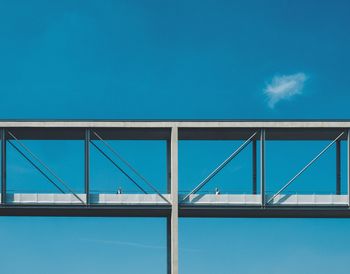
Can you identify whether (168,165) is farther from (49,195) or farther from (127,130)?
(49,195)

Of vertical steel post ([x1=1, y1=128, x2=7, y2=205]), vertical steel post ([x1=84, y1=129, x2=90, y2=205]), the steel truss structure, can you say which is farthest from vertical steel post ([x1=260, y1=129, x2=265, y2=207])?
vertical steel post ([x1=1, y1=128, x2=7, y2=205])

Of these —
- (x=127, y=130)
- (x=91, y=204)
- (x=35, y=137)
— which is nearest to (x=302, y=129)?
(x=127, y=130)

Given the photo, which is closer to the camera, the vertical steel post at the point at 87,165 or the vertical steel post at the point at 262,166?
the vertical steel post at the point at 262,166

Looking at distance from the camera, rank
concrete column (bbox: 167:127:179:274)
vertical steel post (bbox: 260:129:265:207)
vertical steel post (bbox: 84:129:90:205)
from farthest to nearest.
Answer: vertical steel post (bbox: 84:129:90:205) → vertical steel post (bbox: 260:129:265:207) → concrete column (bbox: 167:127:179:274)

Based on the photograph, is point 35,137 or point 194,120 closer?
point 194,120

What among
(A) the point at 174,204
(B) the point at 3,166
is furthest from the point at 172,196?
(B) the point at 3,166

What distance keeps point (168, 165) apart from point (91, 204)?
23.1ft

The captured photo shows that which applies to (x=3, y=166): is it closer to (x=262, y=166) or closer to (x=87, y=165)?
(x=87, y=165)

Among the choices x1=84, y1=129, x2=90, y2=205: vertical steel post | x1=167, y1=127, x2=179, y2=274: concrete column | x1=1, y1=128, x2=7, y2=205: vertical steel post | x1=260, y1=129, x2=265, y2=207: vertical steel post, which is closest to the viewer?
x1=167, y1=127, x2=179, y2=274: concrete column

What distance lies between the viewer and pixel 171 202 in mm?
60562

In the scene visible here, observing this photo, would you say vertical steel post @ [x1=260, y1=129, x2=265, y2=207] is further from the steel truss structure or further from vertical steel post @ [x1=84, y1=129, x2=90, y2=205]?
vertical steel post @ [x1=84, y1=129, x2=90, y2=205]

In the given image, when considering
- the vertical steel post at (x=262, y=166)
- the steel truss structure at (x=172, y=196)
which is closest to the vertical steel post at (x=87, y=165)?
the steel truss structure at (x=172, y=196)

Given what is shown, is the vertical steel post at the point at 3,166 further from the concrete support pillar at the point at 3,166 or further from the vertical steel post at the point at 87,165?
the vertical steel post at the point at 87,165

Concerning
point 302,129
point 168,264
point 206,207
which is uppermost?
point 302,129
